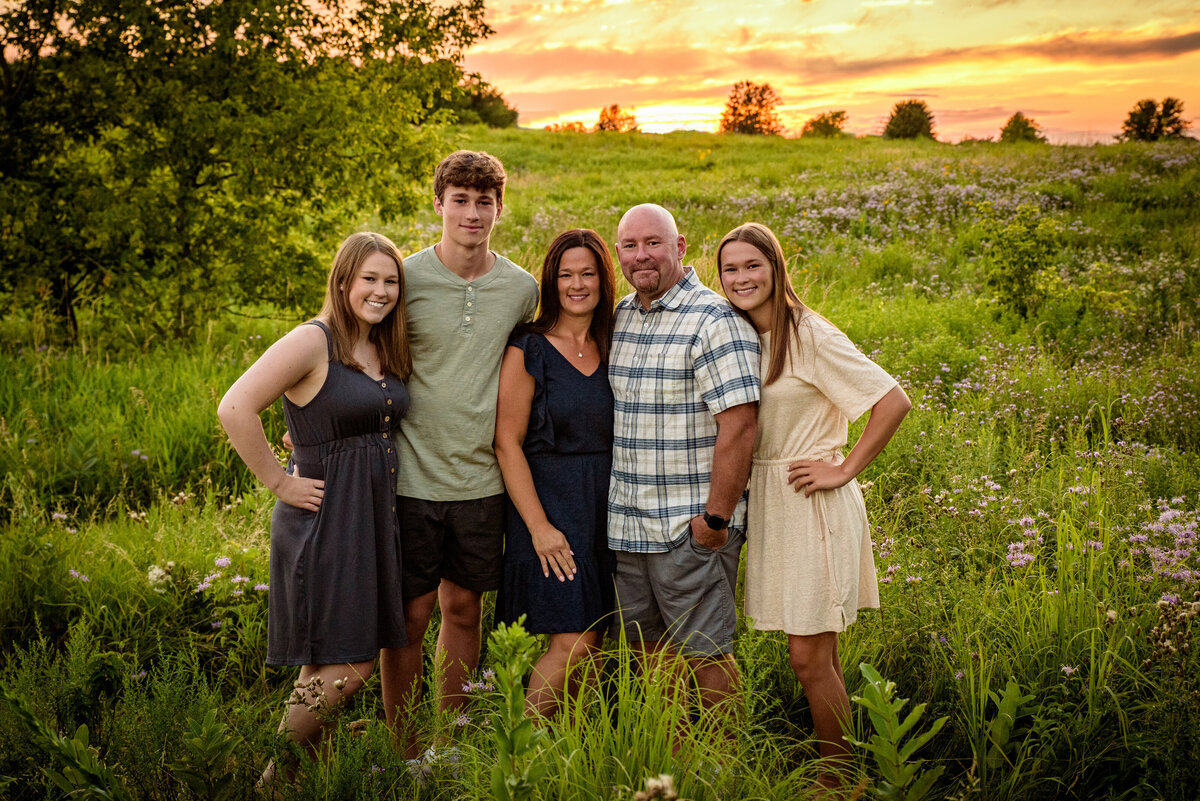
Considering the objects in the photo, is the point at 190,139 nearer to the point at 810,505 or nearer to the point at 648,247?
the point at 648,247

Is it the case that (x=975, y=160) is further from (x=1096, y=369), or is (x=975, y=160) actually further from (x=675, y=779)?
(x=675, y=779)

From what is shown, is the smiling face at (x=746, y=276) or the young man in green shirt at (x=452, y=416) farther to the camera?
the young man in green shirt at (x=452, y=416)

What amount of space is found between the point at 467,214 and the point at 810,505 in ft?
6.14

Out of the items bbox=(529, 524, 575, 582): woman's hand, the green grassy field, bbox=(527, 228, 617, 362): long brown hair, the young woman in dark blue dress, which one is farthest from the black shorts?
bbox=(527, 228, 617, 362): long brown hair

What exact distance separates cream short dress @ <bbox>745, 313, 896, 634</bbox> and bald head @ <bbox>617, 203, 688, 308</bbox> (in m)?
0.52

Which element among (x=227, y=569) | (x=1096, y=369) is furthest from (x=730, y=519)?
(x=1096, y=369)

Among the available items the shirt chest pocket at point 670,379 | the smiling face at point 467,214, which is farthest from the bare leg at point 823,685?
the smiling face at point 467,214

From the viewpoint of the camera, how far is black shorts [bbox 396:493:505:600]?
3357 millimetres

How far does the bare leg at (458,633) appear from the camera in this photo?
11.6ft

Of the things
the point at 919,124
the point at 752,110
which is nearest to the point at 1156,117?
the point at 919,124

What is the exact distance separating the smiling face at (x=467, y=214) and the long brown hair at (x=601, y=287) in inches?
12.5

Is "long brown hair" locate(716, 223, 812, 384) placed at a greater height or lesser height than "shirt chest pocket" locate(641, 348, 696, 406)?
greater

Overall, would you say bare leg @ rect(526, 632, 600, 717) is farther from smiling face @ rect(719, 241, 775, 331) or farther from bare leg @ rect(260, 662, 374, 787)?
smiling face @ rect(719, 241, 775, 331)

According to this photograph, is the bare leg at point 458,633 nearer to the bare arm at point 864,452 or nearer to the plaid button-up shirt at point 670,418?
the plaid button-up shirt at point 670,418
